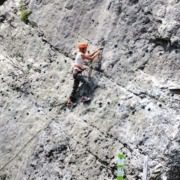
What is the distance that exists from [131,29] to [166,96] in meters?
2.00

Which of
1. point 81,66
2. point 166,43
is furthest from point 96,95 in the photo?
point 166,43

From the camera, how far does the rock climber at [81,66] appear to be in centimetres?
1313

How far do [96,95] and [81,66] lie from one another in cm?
81

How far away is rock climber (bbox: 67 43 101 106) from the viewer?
43.1 feet

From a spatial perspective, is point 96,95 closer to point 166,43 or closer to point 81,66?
point 81,66

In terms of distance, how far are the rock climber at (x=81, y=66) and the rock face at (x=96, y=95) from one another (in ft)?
0.76

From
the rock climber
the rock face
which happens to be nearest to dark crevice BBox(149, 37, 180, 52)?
the rock face

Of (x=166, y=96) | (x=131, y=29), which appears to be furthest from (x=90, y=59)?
(x=166, y=96)

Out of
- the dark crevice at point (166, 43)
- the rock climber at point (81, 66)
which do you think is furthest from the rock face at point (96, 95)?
the rock climber at point (81, 66)

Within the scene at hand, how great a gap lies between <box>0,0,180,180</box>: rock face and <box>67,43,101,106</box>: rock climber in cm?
23

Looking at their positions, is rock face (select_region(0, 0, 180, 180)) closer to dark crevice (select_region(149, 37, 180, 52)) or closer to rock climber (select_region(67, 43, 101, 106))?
dark crevice (select_region(149, 37, 180, 52))

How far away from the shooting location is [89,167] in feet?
41.2

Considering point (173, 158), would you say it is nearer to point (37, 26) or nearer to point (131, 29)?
point (131, 29)

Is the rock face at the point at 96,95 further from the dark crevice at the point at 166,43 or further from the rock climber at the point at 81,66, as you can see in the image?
the rock climber at the point at 81,66
